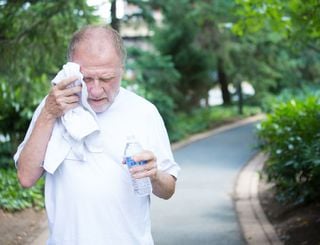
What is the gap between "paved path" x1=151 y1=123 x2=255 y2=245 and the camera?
6672 mm

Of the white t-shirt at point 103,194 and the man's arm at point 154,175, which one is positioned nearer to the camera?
the man's arm at point 154,175

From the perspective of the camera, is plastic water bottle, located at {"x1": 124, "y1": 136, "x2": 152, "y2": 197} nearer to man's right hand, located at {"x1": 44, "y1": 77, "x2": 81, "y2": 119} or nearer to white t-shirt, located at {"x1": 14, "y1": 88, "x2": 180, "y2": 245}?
white t-shirt, located at {"x1": 14, "y1": 88, "x2": 180, "y2": 245}

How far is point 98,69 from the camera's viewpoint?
2.36 meters

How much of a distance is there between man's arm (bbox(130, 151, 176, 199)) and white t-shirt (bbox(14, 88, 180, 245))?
76mm

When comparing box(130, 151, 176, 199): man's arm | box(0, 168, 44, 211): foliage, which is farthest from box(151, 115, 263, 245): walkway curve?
box(130, 151, 176, 199): man's arm

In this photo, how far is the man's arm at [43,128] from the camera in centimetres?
229

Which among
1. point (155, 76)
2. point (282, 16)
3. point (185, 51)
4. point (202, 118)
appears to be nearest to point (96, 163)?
point (282, 16)

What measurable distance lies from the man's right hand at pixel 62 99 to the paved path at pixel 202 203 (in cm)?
428

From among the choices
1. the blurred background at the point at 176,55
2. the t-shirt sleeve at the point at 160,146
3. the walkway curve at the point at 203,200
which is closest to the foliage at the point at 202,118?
the blurred background at the point at 176,55

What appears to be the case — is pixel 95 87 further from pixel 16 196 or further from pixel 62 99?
pixel 16 196

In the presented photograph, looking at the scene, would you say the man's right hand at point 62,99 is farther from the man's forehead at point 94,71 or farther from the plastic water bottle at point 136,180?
the plastic water bottle at point 136,180

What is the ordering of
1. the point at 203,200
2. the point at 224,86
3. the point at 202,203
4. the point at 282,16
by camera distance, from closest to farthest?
the point at 202,203 → the point at 203,200 → the point at 282,16 → the point at 224,86

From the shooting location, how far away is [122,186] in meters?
2.36

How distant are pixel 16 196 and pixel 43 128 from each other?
18.8 ft
